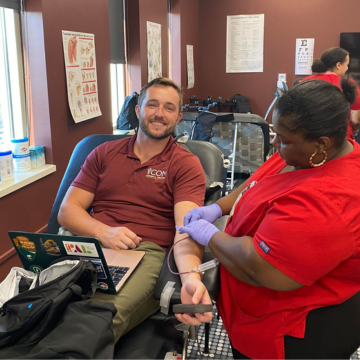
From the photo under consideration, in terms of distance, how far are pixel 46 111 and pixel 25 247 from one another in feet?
4.49

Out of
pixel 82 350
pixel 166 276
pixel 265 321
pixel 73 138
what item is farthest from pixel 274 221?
pixel 73 138

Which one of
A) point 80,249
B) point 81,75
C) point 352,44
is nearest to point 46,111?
point 81,75

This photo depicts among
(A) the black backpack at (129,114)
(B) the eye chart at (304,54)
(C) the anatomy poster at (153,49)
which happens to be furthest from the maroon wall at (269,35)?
(A) the black backpack at (129,114)

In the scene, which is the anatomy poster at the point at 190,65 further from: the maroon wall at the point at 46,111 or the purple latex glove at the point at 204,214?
the purple latex glove at the point at 204,214

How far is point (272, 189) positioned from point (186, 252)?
15.5 inches

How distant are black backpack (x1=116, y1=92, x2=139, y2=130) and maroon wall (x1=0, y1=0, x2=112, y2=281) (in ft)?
1.32

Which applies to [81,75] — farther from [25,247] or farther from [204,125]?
[25,247]

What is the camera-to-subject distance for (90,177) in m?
1.72

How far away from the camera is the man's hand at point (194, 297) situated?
1099mm

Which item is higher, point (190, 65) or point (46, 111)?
point (190, 65)

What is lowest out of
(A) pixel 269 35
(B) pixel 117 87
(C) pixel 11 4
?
(B) pixel 117 87

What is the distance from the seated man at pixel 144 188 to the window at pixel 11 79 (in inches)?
33.5

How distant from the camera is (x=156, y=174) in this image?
1669 mm

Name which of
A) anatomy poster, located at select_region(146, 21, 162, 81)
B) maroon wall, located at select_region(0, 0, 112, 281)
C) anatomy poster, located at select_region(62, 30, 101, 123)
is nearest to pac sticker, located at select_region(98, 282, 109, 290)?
maroon wall, located at select_region(0, 0, 112, 281)
